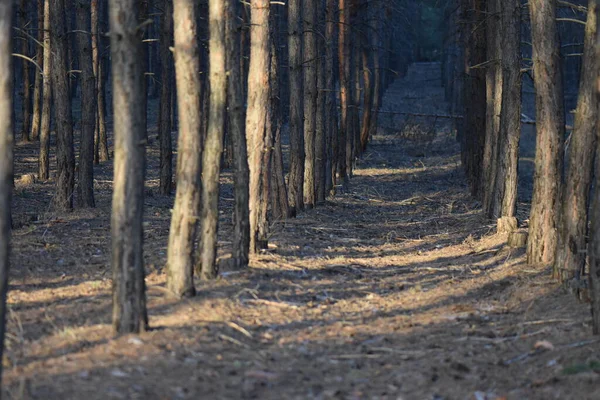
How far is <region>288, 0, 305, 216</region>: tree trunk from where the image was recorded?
17078mm

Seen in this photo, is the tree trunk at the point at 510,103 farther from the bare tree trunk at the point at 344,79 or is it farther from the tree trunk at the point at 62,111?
the bare tree trunk at the point at 344,79

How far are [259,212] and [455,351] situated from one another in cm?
506

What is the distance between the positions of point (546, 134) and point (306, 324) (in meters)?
5.05

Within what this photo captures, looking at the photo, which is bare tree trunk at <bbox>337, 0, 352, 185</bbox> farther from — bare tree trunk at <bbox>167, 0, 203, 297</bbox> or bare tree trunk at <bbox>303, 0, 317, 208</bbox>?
bare tree trunk at <bbox>167, 0, 203, 297</bbox>

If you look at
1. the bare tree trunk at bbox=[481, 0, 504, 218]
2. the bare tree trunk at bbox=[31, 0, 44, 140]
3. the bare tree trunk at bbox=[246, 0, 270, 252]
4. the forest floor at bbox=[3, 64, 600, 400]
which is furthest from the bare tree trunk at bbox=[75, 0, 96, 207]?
the bare tree trunk at bbox=[481, 0, 504, 218]

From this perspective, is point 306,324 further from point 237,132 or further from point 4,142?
point 4,142

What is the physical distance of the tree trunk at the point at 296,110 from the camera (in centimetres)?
1708

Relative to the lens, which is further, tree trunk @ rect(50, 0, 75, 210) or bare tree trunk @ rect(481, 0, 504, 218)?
bare tree trunk @ rect(481, 0, 504, 218)

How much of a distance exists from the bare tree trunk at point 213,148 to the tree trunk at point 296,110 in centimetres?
645

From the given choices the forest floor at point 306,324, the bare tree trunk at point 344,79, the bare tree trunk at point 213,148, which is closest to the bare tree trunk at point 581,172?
the forest floor at point 306,324

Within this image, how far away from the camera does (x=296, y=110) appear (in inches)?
704

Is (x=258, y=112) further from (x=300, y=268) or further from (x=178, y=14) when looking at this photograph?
(x=178, y=14)

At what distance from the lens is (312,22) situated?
18609 millimetres

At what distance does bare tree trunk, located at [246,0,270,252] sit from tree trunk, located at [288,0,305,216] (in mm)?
4130
